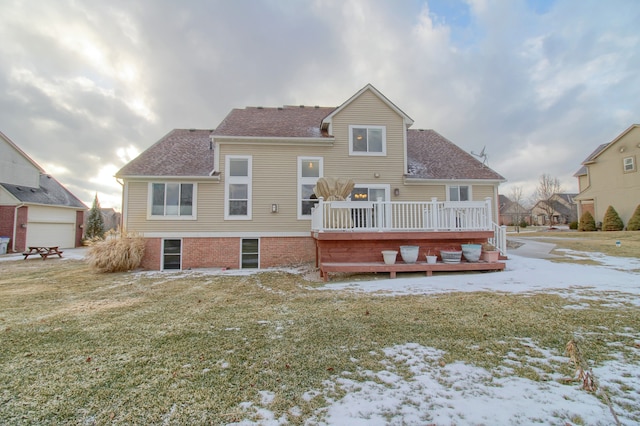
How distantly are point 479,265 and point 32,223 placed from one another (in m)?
27.6

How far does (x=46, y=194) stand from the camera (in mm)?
21047

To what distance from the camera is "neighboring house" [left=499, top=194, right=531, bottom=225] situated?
144ft

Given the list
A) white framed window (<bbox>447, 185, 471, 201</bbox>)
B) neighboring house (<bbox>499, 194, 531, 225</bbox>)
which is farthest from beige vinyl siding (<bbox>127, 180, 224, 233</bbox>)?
neighboring house (<bbox>499, 194, 531, 225</bbox>)

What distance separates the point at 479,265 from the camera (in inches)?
328

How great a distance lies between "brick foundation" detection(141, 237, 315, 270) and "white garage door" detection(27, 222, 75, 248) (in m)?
15.6

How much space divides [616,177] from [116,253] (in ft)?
108

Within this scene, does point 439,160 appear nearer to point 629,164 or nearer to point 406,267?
point 406,267

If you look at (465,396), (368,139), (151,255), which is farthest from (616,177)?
(151,255)

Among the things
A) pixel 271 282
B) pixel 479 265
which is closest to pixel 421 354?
pixel 271 282

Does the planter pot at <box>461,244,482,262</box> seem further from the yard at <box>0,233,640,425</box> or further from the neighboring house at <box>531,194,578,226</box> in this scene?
the neighboring house at <box>531,194,578,226</box>

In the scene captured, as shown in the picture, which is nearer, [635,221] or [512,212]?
[635,221]

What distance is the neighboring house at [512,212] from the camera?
144 ft

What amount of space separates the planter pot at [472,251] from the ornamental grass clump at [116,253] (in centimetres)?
1191

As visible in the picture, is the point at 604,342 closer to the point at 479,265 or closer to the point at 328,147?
the point at 479,265
